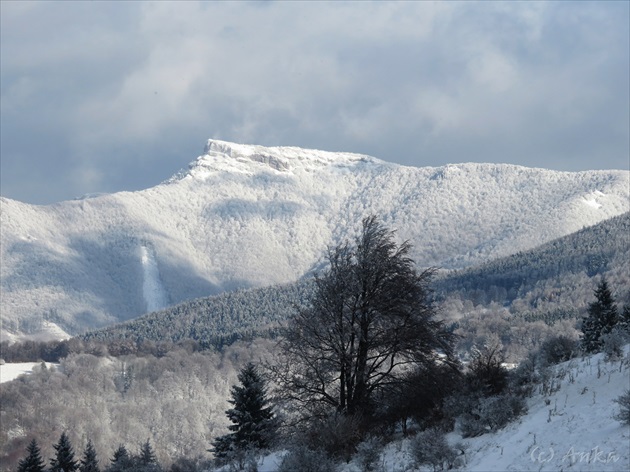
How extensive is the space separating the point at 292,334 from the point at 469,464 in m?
9.89

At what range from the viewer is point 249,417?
27750mm

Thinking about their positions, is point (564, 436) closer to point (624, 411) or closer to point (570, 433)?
point (570, 433)

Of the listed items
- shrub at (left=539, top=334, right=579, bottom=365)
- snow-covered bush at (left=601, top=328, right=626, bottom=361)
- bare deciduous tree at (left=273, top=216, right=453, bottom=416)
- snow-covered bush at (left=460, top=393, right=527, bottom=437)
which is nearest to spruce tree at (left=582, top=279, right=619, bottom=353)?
shrub at (left=539, top=334, right=579, bottom=365)

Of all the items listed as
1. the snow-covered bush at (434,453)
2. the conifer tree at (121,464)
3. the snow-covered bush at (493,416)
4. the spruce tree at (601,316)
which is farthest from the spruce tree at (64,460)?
the snow-covered bush at (434,453)

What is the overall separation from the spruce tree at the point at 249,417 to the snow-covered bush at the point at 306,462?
10.1 m

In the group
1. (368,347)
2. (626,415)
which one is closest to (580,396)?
(626,415)

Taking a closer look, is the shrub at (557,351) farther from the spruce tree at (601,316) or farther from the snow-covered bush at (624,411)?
the snow-covered bush at (624,411)

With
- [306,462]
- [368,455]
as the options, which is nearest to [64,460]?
[368,455]

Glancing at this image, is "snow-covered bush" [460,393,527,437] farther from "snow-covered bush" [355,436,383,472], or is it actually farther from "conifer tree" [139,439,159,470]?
"conifer tree" [139,439,159,470]

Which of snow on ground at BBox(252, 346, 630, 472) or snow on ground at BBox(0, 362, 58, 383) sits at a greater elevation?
snow on ground at BBox(0, 362, 58, 383)

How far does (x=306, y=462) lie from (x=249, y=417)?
42.3ft

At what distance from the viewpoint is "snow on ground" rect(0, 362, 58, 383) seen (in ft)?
568

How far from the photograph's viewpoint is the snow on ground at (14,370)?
173m

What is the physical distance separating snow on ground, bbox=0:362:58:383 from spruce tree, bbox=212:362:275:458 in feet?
510
